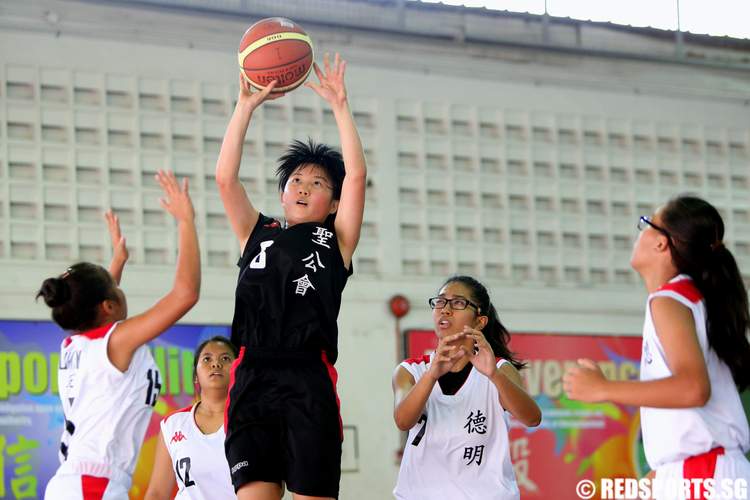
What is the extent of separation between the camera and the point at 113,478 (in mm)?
4414

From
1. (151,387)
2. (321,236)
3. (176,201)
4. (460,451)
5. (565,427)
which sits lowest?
(565,427)

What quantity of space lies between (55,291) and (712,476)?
104 inches

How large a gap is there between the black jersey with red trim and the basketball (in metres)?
0.85

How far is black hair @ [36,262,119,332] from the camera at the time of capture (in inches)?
175

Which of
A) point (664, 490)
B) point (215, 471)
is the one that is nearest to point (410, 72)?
point (215, 471)

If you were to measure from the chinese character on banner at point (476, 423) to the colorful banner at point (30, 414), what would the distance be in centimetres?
387

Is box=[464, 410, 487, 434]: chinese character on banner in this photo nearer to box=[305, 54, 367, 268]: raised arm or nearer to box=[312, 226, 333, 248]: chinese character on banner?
box=[305, 54, 367, 268]: raised arm

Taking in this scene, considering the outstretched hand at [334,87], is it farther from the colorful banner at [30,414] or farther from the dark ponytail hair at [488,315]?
the colorful banner at [30,414]

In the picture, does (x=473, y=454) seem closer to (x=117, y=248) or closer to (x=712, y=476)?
(x=712, y=476)

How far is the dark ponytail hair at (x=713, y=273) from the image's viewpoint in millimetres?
3543

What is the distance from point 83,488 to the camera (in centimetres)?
437

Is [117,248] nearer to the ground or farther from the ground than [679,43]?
nearer to the ground

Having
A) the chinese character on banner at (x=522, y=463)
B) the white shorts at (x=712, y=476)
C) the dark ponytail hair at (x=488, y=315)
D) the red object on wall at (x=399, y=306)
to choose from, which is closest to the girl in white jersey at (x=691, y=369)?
the white shorts at (x=712, y=476)

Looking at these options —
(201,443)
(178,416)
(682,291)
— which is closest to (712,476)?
(682,291)
